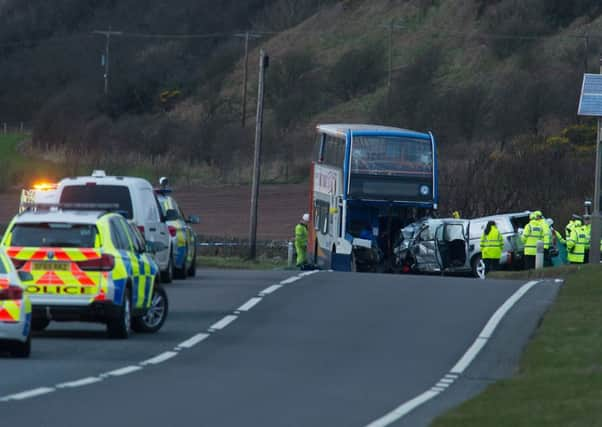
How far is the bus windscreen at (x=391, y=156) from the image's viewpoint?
4238 cm

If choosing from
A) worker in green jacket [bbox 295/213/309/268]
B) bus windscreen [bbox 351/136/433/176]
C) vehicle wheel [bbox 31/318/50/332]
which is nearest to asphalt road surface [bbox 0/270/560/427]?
vehicle wheel [bbox 31/318/50/332]

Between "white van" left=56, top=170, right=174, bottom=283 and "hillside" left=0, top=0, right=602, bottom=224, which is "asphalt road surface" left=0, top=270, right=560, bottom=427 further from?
"hillside" left=0, top=0, right=602, bottom=224

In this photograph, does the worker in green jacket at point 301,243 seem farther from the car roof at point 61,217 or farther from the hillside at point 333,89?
the car roof at point 61,217

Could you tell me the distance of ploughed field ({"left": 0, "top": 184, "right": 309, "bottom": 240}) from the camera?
64.6 metres

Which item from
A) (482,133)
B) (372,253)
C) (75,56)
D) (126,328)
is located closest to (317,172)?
(372,253)

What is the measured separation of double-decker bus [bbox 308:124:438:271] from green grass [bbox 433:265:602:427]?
18.1 metres

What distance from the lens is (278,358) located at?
18.0 metres

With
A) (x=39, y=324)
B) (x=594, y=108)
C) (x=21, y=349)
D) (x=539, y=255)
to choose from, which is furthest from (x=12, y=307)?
(x=539, y=255)

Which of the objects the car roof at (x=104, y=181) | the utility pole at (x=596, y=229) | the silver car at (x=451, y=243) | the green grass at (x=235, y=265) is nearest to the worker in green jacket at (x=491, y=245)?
the silver car at (x=451, y=243)

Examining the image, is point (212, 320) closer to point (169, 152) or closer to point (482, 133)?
point (482, 133)

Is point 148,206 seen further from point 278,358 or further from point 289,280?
point 278,358

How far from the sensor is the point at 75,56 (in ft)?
416

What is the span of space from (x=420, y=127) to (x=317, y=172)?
124ft

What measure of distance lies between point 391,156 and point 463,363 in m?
24.5
